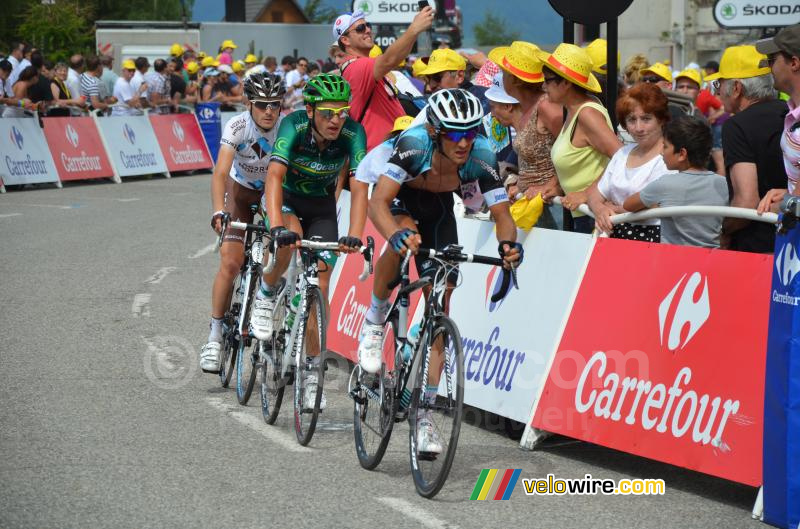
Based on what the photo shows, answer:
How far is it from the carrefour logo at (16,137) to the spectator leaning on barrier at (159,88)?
16.1 feet

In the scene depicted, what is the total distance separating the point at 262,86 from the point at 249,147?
1.53 feet

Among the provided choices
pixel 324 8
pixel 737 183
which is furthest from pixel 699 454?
pixel 324 8

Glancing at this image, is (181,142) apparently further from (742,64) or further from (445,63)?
(742,64)

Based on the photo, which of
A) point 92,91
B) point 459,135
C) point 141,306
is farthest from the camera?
point 92,91

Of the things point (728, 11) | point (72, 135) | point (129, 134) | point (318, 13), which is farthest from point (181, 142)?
point (318, 13)

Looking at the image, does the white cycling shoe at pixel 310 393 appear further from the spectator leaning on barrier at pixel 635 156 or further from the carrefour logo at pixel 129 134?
the carrefour logo at pixel 129 134

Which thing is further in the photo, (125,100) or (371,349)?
(125,100)

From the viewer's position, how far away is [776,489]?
5.37 meters

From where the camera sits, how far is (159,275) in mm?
13211

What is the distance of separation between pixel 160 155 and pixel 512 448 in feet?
65.6

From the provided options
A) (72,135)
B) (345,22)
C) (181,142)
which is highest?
(345,22)

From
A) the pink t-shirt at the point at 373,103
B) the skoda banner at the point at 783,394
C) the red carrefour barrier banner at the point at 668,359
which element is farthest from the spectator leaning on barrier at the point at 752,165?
the pink t-shirt at the point at 373,103

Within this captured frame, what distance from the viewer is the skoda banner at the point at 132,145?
2378 cm

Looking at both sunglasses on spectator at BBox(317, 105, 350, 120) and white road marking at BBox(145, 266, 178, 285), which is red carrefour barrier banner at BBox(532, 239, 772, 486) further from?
white road marking at BBox(145, 266, 178, 285)
